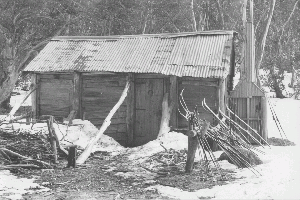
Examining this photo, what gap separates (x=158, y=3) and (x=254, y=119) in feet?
70.5

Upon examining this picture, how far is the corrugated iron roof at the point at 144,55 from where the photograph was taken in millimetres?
12234

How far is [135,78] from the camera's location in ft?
43.4

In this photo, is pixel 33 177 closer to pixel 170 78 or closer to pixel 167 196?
pixel 167 196

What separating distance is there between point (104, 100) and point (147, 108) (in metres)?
1.64

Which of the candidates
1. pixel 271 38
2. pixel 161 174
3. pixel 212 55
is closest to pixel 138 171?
pixel 161 174

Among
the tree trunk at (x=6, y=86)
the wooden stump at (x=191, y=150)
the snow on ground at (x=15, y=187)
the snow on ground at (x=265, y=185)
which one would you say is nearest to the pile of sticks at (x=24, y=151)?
the snow on ground at (x=15, y=187)

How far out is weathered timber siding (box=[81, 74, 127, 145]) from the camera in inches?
529

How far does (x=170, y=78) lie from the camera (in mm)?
12586

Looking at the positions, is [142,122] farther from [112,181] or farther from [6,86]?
[6,86]

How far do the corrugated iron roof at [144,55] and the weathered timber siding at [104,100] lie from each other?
59 cm

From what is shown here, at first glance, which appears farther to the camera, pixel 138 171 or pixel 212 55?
pixel 212 55

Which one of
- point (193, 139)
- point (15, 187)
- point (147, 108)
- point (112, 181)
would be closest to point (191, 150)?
point (193, 139)

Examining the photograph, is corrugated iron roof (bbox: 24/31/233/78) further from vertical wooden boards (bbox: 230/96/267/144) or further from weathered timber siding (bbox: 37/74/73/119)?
vertical wooden boards (bbox: 230/96/267/144)

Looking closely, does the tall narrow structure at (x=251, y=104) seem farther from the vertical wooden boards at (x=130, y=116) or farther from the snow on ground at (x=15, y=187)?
the snow on ground at (x=15, y=187)
